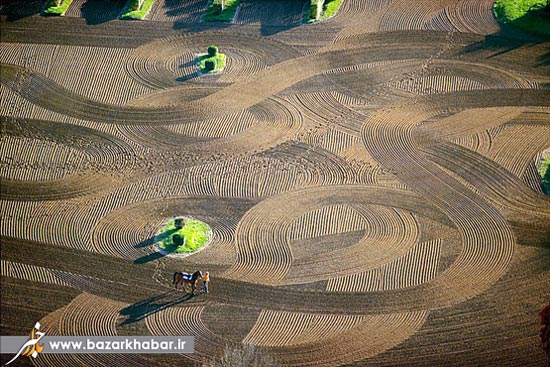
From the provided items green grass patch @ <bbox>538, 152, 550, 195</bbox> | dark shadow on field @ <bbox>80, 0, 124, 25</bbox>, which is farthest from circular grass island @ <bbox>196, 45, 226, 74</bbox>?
green grass patch @ <bbox>538, 152, 550, 195</bbox>

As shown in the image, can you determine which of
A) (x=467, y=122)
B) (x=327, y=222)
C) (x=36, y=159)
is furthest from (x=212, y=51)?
(x=327, y=222)

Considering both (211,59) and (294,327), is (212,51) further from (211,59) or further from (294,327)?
(294,327)

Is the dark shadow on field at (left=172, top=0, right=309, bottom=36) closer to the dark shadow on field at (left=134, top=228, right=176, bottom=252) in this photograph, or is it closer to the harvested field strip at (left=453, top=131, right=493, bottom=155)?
the harvested field strip at (left=453, top=131, right=493, bottom=155)

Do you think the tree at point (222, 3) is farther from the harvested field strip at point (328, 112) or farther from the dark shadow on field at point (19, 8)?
the dark shadow on field at point (19, 8)

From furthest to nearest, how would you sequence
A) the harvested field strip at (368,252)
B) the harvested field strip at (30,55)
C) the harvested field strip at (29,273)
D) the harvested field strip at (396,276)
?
the harvested field strip at (30,55)
the harvested field strip at (29,273)
the harvested field strip at (368,252)
the harvested field strip at (396,276)

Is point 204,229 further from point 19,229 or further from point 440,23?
point 440,23

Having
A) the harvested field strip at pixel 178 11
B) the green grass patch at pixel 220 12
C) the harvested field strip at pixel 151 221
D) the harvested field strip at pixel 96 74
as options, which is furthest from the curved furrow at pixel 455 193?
the harvested field strip at pixel 178 11

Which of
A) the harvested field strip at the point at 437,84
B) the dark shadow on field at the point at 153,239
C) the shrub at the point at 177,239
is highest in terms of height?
the harvested field strip at the point at 437,84

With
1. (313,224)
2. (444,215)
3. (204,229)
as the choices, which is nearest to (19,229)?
(204,229)
